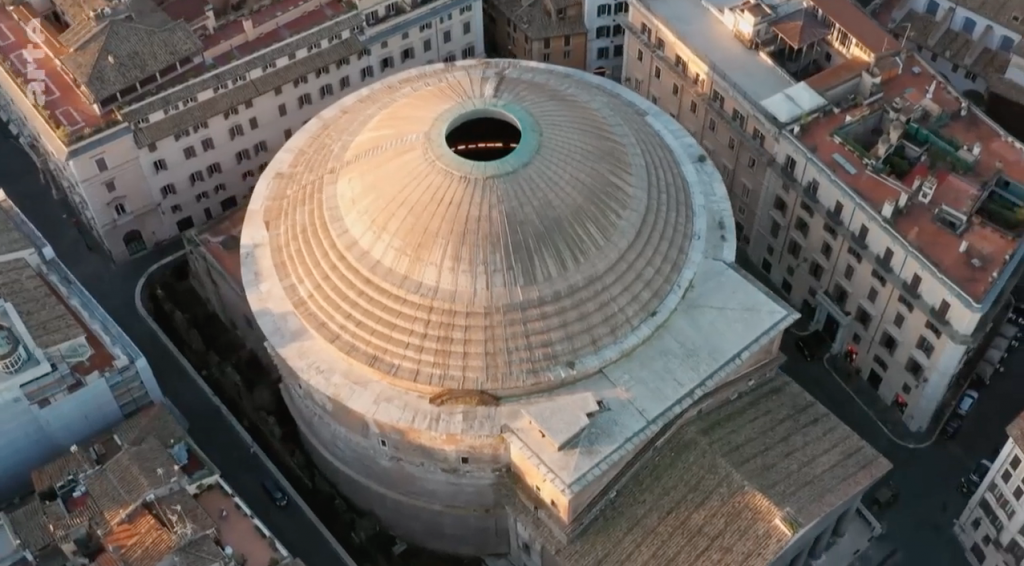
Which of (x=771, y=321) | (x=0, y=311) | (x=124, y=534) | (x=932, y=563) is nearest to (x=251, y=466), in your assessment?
(x=124, y=534)

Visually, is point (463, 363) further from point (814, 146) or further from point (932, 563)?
point (932, 563)

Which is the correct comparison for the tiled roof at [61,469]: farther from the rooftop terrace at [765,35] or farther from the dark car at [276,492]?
the rooftop terrace at [765,35]

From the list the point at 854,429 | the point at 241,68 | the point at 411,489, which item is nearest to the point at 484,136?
the point at 411,489

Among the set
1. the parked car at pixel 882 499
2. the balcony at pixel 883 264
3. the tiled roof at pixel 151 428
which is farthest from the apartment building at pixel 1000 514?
the tiled roof at pixel 151 428

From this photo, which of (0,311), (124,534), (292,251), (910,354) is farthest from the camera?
(910,354)

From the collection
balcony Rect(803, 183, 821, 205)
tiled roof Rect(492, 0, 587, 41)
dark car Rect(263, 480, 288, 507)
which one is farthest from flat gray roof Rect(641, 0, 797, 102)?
dark car Rect(263, 480, 288, 507)
